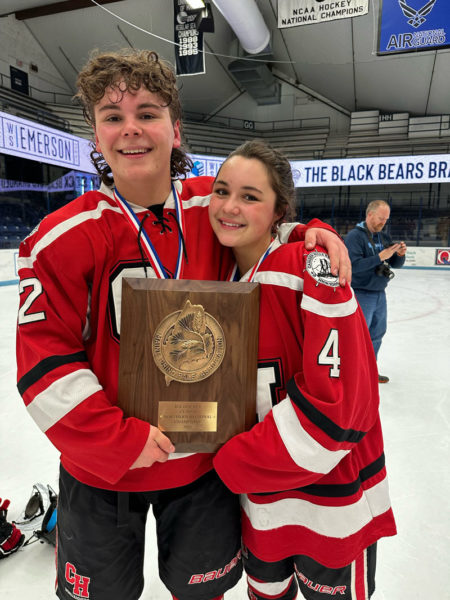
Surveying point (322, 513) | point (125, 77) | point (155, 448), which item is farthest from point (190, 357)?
point (125, 77)

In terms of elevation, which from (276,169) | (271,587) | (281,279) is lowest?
(271,587)

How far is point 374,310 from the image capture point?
299 centimetres

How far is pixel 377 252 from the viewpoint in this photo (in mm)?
3064

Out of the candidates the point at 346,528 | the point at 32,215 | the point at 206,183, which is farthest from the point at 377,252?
the point at 32,215

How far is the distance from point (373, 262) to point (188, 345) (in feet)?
7.73

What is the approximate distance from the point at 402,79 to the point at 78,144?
10.1 m

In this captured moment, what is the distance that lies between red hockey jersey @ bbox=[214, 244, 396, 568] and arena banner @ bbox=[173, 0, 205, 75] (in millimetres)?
6995

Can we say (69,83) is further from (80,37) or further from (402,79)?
(402,79)

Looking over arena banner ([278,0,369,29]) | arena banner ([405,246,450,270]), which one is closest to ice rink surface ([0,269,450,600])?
arena banner ([278,0,369,29])

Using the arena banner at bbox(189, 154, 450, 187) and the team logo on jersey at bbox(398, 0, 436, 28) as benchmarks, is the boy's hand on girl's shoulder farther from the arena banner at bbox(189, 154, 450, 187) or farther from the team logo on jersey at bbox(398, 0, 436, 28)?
the arena banner at bbox(189, 154, 450, 187)

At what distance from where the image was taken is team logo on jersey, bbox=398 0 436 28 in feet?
14.1

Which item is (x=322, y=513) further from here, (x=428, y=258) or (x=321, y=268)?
(x=428, y=258)

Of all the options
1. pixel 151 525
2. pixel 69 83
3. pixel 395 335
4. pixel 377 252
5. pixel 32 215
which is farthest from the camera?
pixel 69 83

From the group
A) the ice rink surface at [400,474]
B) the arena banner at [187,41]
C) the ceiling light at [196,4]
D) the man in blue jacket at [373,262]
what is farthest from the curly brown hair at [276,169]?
the ceiling light at [196,4]
